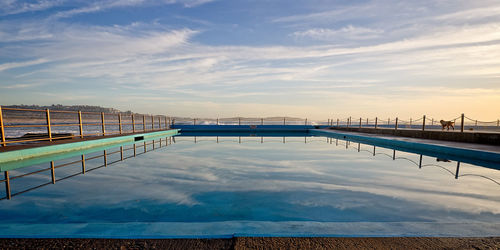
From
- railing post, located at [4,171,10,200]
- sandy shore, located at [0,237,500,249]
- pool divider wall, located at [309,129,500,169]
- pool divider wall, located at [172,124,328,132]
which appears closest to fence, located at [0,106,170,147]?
railing post, located at [4,171,10,200]

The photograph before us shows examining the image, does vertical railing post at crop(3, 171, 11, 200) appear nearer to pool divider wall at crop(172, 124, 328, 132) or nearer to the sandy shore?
the sandy shore

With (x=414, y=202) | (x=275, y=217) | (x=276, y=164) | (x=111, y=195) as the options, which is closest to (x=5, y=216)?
(x=111, y=195)

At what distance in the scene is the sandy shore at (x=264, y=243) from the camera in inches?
57.9

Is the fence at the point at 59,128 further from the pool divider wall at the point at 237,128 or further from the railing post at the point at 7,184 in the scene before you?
the pool divider wall at the point at 237,128

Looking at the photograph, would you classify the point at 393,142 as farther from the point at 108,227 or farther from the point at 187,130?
the point at 187,130

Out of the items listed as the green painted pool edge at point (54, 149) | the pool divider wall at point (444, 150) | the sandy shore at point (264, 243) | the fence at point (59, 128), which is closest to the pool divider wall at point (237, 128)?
the fence at point (59, 128)

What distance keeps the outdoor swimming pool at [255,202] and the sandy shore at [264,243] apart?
2.9 inches

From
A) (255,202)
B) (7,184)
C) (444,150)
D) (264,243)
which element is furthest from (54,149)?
(444,150)

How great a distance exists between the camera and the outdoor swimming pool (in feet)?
5.77

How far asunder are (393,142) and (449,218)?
21.3 ft

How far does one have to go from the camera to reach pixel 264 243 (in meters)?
1.53

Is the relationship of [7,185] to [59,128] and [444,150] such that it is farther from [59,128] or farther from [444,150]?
[59,128]

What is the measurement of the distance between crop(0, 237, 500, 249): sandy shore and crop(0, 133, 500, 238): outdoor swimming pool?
0.07 m

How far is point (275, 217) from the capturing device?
2381mm
